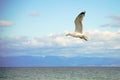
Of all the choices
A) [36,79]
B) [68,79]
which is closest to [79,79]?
[68,79]

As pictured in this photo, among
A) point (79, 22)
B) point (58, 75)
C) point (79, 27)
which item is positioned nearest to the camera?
point (79, 22)

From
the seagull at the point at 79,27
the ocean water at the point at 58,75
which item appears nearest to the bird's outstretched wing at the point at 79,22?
the seagull at the point at 79,27

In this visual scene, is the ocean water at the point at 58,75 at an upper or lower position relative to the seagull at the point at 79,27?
upper

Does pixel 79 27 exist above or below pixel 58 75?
below

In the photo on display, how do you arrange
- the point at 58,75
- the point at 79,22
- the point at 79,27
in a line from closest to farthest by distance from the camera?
1. the point at 79,22
2. the point at 79,27
3. the point at 58,75

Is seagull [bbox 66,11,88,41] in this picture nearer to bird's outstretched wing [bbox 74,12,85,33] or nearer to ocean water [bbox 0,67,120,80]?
bird's outstretched wing [bbox 74,12,85,33]

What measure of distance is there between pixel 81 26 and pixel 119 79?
28.1 ft

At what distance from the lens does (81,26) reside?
611 centimetres

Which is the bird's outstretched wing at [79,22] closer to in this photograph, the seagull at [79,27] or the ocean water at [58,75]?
the seagull at [79,27]

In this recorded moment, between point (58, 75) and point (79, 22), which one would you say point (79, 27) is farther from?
point (58, 75)

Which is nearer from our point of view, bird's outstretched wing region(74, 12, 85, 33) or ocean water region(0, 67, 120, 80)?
bird's outstretched wing region(74, 12, 85, 33)

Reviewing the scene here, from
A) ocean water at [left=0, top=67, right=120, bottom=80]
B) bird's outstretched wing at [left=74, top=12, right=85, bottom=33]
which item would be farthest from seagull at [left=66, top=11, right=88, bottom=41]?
ocean water at [left=0, top=67, right=120, bottom=80]

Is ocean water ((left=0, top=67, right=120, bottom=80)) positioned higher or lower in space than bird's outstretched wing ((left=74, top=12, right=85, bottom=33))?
higher

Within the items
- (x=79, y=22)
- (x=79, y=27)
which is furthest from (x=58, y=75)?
(x=79, y=22)
